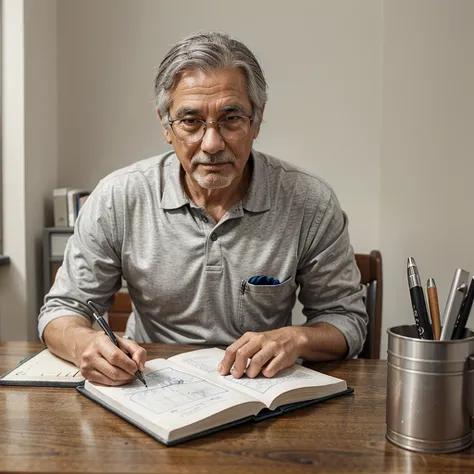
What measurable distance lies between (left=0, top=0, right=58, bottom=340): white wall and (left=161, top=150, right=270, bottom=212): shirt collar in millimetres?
1429

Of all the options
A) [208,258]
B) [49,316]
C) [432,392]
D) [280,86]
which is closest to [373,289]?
[208,258]

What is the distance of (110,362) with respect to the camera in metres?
1.04

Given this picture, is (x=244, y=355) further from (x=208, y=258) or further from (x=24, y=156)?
(x=24, y=156)

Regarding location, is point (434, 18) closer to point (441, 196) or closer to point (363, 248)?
point (441, 196)

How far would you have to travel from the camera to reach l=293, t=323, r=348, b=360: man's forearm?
1221 millimetres

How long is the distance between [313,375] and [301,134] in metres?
2.14

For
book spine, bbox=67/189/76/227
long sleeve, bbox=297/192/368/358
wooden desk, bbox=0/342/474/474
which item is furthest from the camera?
book spine, bbox=67/189/76/227

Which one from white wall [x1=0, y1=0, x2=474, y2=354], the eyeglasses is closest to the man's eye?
the eyeglasses

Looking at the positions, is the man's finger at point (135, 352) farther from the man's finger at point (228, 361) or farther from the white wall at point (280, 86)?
the white wall at point (280, 86)

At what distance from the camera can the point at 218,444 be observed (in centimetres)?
83

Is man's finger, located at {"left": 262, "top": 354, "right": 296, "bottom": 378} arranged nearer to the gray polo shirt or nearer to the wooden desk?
the wooden desk

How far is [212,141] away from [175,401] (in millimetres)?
662

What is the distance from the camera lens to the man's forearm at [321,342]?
1221 millimetres

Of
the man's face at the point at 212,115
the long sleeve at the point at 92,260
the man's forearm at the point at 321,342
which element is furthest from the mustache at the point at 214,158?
the man's forearm at the point at 321,342
